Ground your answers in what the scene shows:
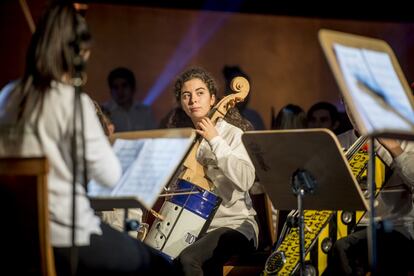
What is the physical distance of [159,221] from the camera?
4.49 metres

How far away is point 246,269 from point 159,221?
1.79 feet

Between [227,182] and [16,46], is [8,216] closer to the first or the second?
[227,182]

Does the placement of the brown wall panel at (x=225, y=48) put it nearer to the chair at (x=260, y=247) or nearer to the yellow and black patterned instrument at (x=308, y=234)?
the chair at (x=260, y=247)

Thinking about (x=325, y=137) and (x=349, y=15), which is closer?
(x=325, y=137)

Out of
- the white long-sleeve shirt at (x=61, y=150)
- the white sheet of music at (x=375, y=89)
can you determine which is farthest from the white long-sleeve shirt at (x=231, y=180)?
the white long-sleeve shirt at (x=61, y=150)

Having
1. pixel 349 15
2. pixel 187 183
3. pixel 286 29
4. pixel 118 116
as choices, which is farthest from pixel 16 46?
pixel 187 183

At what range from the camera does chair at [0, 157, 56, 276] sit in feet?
9.71

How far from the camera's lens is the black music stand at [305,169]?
143 inches

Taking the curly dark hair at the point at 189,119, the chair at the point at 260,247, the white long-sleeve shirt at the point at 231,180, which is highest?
the curly dark hair at the point at 189,119

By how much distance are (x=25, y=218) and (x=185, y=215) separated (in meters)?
1.53

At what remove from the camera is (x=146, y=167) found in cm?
332

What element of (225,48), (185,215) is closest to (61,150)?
(185,215)

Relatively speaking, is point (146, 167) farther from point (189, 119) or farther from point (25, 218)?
point (189, 119)

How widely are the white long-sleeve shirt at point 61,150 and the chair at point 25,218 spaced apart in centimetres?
13
